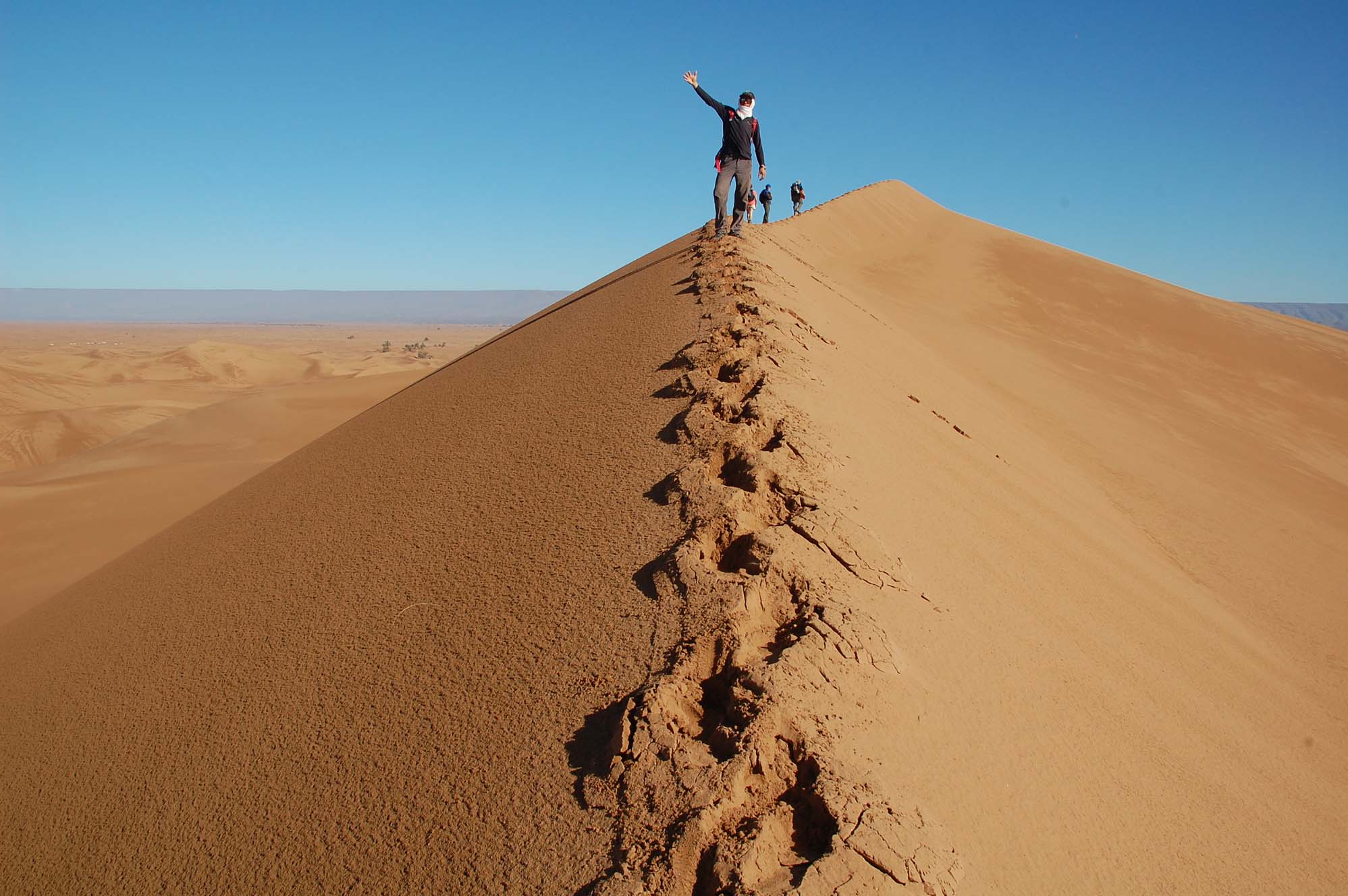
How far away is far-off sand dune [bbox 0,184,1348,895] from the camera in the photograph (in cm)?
162

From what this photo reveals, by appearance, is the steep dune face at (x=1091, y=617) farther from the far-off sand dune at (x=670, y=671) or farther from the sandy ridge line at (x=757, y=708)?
the sandy ridge line at (x=757, y=708)

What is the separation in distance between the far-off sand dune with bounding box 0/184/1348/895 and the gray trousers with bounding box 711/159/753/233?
203 centimetres

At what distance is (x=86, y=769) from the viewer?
2295mm

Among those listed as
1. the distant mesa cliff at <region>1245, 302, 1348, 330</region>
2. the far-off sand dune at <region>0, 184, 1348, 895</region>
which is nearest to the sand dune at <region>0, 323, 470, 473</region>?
the far-off sand dune at <region>0, 184, 1348, 895</region>

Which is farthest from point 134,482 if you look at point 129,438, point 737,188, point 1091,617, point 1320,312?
point 1320,312

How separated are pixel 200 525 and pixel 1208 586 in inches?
230

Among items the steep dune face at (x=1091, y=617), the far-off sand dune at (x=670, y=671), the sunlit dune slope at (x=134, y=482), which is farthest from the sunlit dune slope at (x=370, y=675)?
the sunlit dune slope at (x=134, y=482)

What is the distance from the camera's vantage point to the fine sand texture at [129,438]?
6367 millimetres

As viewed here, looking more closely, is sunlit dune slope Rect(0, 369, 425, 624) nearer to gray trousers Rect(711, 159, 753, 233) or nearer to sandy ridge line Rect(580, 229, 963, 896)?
sandy ridge line Rect(580, 229, 963, 896)

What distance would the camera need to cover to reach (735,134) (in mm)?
5941

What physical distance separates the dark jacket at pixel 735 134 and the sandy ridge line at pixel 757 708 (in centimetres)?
385

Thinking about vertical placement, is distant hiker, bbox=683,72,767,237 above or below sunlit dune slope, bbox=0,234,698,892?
above

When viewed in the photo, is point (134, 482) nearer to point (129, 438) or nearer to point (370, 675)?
point (129, 438)

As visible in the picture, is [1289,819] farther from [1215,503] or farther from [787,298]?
[1215,503]
